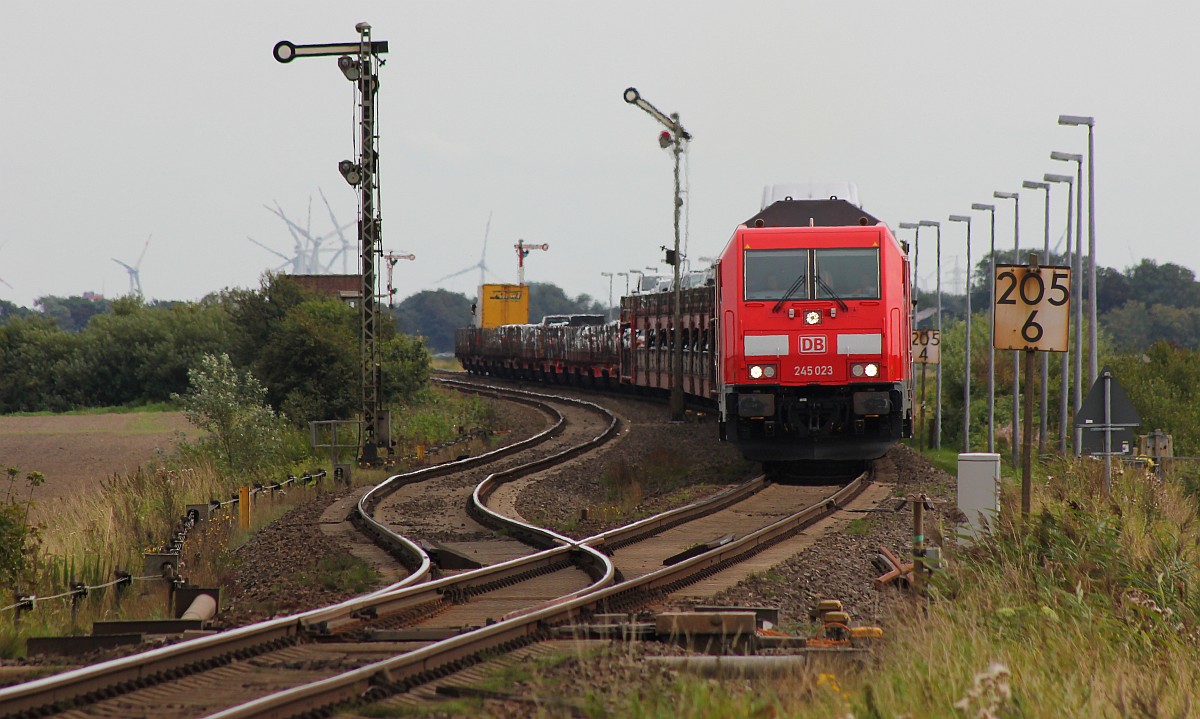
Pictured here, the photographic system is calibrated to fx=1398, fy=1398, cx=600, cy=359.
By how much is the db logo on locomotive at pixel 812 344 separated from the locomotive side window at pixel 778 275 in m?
0.55

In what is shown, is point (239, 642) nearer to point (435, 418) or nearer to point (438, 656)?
point (438, 656)

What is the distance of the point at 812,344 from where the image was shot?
19000 millimetres

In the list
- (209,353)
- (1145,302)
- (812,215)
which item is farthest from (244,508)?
(1145,302)

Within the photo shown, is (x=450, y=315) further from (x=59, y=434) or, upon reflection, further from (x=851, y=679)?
(x=851, y=679)

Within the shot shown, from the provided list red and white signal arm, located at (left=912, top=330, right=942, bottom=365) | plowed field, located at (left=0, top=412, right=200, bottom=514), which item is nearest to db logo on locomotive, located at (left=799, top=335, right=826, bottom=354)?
plowed field, located at (left=0, top=412, right=200, bottom=514)

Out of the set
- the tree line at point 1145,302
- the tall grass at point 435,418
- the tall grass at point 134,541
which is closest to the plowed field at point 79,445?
the tall grass at point 134,541

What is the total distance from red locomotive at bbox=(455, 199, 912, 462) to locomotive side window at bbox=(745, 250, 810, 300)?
0.04 feet

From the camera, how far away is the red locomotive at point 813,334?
1888cm

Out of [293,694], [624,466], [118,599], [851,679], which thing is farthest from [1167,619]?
[624,466]

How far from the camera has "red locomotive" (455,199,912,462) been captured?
18.9m

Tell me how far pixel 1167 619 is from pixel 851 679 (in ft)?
9.79

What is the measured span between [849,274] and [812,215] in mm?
1302

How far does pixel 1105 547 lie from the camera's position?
33.5 feet

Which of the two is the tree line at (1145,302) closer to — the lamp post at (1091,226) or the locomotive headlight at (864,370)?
the lamp post at (1091,226)
